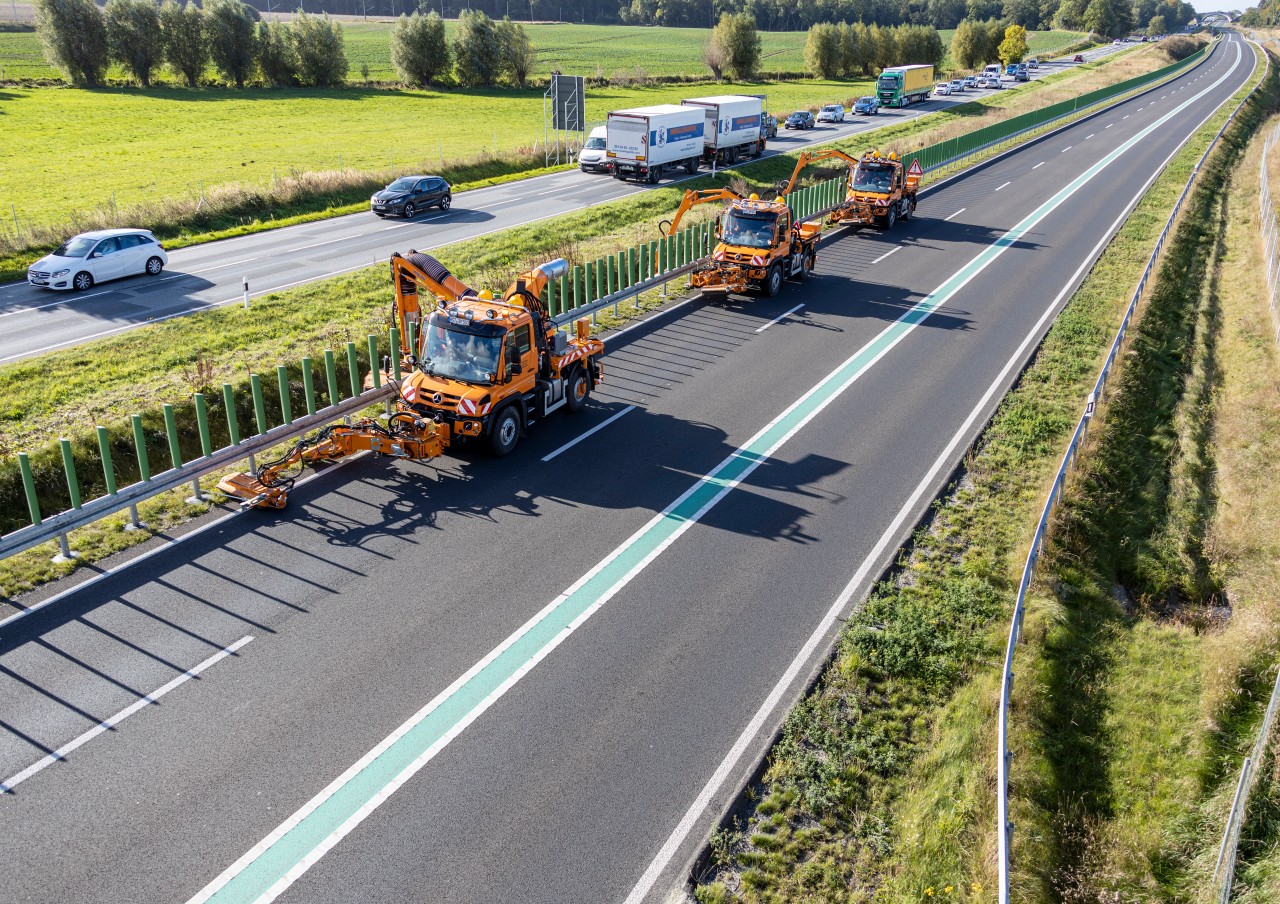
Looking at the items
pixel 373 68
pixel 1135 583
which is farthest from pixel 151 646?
pixel 373 68

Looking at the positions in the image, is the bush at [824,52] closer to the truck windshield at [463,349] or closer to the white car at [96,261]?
the white car at [96,261]

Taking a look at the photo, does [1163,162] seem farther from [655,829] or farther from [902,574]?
[655,829]

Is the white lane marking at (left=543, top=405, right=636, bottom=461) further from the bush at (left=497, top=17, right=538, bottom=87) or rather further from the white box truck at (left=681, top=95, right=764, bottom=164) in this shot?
the bush at (left=497, top=17, right=538, bottom=87)

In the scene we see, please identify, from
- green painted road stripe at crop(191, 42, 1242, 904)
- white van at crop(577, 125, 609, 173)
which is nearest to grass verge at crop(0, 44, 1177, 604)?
green painted road stripe at crop(191, 42, 1242, 904)

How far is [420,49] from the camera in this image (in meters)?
80.8

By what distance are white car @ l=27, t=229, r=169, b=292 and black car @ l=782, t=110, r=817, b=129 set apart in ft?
156

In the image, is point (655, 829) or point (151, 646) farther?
point (151, 646)

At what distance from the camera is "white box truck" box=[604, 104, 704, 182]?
42125 millimetres

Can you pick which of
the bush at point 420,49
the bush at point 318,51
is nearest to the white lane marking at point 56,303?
the bush at point 318,51

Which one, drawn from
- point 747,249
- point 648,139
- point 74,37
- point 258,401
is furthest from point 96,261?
point 74,37

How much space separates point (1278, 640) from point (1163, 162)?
4373cm

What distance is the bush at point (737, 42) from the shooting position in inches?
3529

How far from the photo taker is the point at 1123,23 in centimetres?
17100

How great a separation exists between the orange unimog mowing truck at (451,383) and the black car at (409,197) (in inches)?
855
